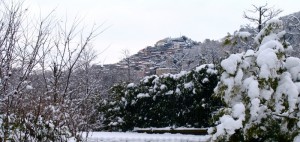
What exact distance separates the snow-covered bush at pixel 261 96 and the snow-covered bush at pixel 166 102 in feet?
24.7

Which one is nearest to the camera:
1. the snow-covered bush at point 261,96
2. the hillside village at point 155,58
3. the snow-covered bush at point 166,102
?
the snow-covered bush at point 261,96

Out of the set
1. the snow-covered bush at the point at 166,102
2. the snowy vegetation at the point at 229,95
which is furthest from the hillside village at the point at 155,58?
the snowy vegetation at the point at 229,95

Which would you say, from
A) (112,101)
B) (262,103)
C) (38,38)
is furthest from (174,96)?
(262,103)

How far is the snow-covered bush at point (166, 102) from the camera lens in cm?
1200

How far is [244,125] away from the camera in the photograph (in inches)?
157

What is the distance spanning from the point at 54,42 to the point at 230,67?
3567mm

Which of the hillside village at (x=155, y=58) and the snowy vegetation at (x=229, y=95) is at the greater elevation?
the hillside village at (x=155, y=58)

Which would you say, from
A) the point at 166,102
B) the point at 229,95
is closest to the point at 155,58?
the point at 166,102

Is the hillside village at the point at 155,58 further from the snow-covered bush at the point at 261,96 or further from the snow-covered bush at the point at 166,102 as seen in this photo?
the snow-covered bush at the point at 261,96

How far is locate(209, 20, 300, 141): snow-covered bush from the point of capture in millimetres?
3885

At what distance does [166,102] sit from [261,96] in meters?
9.07

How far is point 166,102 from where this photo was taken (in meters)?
13.0

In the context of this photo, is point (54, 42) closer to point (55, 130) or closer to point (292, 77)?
point (55, 130)

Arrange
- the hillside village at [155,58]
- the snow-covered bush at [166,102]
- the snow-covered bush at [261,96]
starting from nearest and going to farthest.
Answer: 1. the snow-covered bush at [261,96]
2. the snow-covered bush at [166,102]
3. the hillside village at [155,58]
